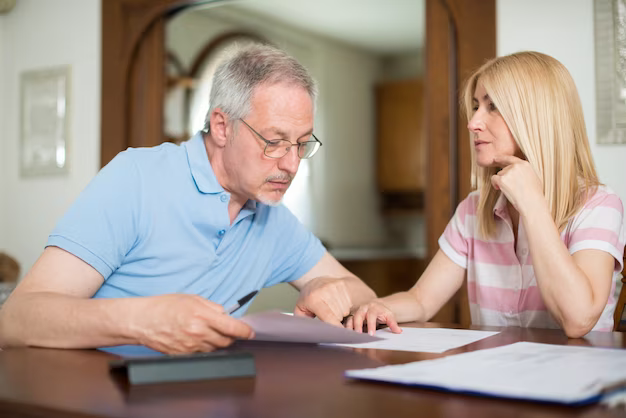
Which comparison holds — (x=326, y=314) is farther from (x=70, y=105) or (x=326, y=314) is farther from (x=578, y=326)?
(x=70, y=105)

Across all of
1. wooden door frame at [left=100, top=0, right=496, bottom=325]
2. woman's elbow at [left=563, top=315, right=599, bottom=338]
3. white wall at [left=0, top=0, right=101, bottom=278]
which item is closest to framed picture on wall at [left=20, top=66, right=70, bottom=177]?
white wall at [left=0, top=0, right=101, bottom=278]

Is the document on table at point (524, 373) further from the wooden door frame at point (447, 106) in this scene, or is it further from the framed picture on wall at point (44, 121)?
the framed picture on wall at point (44, 121)

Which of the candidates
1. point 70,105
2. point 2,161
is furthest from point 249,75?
point 2,161

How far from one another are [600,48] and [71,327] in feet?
7.46

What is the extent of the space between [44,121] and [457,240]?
10.0 feet

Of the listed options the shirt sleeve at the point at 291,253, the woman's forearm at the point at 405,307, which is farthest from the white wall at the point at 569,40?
the shirt sleeve at the point at 291,253

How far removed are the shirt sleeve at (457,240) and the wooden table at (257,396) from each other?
815mm

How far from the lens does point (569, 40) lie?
2.67 metres

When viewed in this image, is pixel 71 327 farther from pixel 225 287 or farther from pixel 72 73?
pixel 72 73

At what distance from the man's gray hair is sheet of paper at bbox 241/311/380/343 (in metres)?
0.69

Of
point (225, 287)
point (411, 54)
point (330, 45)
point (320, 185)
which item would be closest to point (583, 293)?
point (225, 287)

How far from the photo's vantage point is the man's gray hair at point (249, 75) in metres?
1.64

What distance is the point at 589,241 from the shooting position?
58.7 inches

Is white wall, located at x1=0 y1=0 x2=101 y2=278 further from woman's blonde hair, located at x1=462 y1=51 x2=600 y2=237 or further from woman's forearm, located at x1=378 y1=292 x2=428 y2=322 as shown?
woman's blonde hair, located at x1=462 y1=51 x2=600 y2=237
